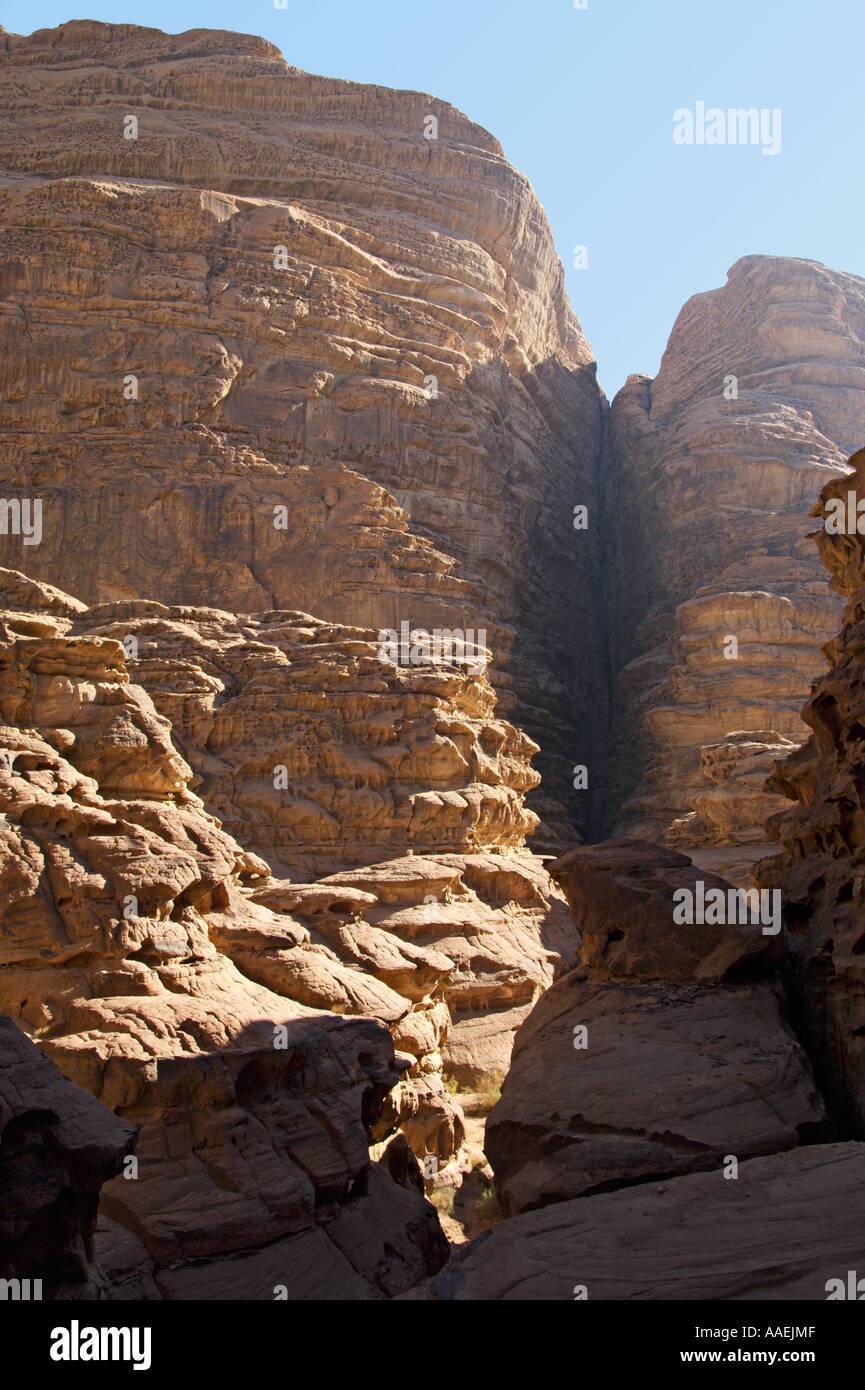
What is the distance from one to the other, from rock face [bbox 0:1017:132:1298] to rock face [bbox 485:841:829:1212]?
5169mm

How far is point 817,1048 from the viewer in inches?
547

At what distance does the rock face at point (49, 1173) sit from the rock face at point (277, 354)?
117 ft

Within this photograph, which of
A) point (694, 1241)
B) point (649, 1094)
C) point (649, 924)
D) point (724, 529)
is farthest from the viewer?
point (724, 529)

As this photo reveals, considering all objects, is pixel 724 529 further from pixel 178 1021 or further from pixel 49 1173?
pixel 49 1173

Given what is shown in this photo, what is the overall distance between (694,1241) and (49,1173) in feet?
16.2

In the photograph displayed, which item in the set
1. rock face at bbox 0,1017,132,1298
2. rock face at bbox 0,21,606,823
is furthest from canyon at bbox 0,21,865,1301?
rock face at bbox 0,21,606,823

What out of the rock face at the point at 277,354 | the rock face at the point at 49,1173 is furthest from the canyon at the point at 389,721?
the rock face at the point at 277,354

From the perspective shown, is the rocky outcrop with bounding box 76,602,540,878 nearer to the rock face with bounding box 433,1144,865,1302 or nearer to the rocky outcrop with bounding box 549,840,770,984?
the rocky outcrop with bounding box 549,840,770,984

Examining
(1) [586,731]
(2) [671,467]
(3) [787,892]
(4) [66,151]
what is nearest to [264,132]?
(4) [66,151]

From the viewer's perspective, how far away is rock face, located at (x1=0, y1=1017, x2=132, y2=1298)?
7.85 meters

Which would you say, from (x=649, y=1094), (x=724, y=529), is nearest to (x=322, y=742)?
(x=649, y=1094)

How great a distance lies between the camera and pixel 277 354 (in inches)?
1866

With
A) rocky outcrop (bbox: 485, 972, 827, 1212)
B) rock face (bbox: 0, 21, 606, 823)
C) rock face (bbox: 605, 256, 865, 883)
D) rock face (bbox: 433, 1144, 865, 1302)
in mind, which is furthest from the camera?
rock face (bbox: 605, 256, 865, 883)

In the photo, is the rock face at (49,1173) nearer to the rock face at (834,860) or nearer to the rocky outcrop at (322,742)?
the rock face at (834,860)
